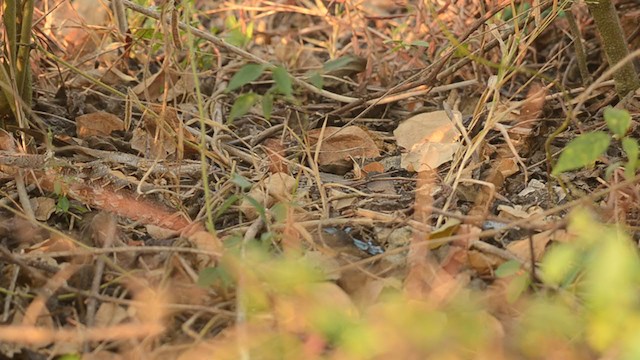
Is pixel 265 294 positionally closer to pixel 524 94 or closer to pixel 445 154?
pixel 445 154

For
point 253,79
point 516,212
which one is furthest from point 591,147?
point 253,79

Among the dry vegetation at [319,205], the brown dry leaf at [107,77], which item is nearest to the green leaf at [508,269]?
the dry vegetation at [319,205]

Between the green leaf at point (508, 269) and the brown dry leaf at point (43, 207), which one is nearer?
the green leaf at point (508, 269)

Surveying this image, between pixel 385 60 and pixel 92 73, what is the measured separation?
70 centimetres

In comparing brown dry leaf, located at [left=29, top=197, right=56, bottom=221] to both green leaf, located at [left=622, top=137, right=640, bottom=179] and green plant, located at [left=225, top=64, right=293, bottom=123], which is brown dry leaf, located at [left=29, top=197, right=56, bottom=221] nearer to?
green plant, located at [left=225, top=64, right=293, bottom=123]

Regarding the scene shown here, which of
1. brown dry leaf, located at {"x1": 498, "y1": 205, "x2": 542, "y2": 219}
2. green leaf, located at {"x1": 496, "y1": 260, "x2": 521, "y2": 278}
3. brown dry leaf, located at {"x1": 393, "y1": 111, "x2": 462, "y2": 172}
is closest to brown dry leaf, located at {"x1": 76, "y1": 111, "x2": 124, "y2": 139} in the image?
brown dry leaf, located at {"x1": 393, "y1": 111, "x2": 462, "y2": 172}

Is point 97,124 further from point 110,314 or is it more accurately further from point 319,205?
point 110,314

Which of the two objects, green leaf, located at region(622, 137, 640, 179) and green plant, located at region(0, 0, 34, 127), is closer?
green leaf, located at region(622, 137, 640, 179)

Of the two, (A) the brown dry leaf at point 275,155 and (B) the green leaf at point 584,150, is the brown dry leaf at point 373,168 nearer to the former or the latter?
(A) the brown dry leaf at point 275,155

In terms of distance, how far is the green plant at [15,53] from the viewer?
63.9 inches

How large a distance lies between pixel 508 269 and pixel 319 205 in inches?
17.3

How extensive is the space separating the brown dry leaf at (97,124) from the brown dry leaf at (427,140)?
23.0 inches

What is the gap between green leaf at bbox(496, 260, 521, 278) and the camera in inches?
48.7

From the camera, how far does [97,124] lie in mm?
1843
